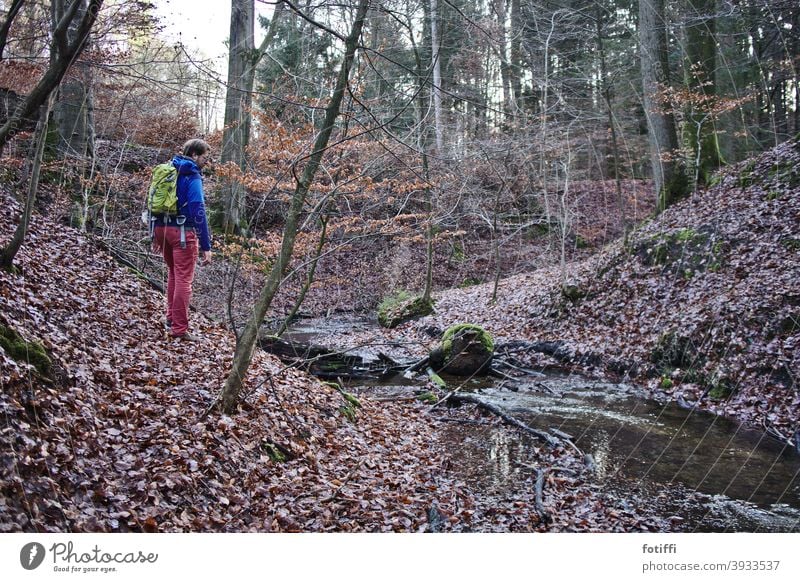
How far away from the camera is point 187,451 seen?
3979mm

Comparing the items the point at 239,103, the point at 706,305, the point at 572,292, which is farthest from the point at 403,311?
the point at 706,305

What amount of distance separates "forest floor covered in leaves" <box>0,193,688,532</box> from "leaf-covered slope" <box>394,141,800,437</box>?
318 centimetres

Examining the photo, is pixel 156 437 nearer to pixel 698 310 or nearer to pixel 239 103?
pixel 698 310

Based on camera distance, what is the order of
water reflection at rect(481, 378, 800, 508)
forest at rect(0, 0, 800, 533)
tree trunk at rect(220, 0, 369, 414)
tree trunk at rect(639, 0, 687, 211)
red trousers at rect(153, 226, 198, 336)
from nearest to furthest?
forest at rect(0, 0, 800, 533) < tree trunk at rect(220, 0, 369, 414) < water reflection at rect(481, 378, 800, 508) < red trousers at rect(153, 226, 198, 336) < tree trunk at rect(639, 0, 687, 211)

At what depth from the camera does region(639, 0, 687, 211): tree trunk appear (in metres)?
12.6

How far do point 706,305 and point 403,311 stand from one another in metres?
8.54

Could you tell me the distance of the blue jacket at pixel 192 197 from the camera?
18.2 ft

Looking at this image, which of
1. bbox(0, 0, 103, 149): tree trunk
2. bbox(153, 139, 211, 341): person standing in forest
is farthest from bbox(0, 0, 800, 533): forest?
bbox(153, 139, 211, 341): person standing in forest

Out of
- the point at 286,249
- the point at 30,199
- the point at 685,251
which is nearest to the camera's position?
the point at 286,249

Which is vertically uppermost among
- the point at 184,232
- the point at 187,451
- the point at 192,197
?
the point at 192,197

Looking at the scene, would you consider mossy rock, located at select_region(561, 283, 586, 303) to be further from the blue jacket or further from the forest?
the blue jacket

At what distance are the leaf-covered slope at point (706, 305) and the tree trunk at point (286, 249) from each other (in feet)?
19.0
